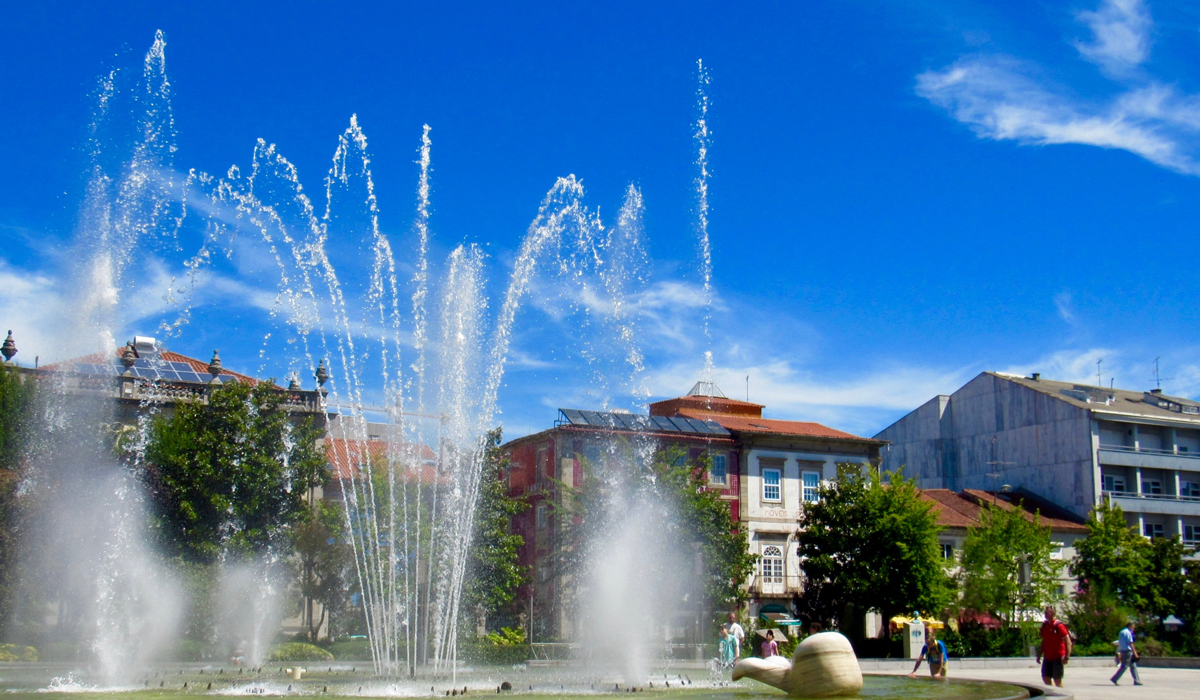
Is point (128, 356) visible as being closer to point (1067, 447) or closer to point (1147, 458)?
point (1067, 447)

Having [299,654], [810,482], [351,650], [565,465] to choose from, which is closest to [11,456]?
[299,654]

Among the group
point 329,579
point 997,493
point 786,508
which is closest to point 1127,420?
point 997,493

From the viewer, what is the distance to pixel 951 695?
15805 mm

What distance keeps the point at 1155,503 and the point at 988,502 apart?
50.8 ft

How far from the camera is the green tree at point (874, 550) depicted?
43.3 metres

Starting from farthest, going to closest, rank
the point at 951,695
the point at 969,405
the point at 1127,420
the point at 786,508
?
1. the point at 969,405
2. the point at 1127,420
3. the point at 786,508
4. the point at 951,695

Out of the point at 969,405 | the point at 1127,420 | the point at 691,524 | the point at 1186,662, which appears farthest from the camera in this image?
the point at 969,405

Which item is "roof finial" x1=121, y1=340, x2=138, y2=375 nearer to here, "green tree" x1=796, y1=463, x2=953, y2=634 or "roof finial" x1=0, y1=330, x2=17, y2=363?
"roof finial" x1=0, y1=330, x2=17, y2=363

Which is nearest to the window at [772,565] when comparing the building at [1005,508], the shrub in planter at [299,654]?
the building at [1005,508]

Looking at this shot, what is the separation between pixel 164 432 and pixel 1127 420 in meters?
55.2

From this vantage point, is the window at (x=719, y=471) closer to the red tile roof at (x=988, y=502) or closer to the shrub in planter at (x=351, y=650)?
the red tile roof at (x=988, y=502)

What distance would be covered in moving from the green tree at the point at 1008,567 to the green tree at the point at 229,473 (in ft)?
97.5

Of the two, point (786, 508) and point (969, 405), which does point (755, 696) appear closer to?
point (786, 508)

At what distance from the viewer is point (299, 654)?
116 feet
